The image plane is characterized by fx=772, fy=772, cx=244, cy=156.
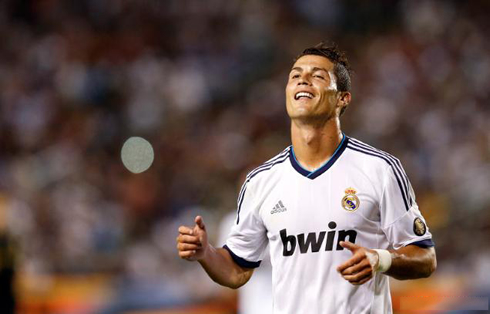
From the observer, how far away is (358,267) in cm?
320

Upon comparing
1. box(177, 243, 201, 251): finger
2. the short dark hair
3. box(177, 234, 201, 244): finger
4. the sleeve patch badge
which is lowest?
box(177, 243, 201, 251): finger

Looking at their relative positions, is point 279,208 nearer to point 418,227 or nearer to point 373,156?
point 373,156

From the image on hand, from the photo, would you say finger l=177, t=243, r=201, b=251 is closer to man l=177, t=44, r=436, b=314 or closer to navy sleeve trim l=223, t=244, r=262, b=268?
man l=177, t=44, r=436, b=314

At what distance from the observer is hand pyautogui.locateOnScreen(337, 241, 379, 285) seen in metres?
3.19

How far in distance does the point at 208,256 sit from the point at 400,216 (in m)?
0.99

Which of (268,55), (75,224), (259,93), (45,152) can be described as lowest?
(75,224)

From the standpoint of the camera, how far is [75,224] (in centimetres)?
1069

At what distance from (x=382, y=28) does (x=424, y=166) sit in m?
4.09

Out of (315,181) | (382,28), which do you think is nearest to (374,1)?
(382,28)

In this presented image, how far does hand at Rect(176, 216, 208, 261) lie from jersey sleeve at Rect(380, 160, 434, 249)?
2.89 ft

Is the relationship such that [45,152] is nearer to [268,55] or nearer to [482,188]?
[268,55]

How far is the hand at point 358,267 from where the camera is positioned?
3193mm

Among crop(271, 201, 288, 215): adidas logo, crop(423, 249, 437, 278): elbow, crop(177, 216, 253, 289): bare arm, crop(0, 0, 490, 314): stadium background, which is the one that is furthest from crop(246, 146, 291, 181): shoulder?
crop(0, 0, 490, 314): stadium background

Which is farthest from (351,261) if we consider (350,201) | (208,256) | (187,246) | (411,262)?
(208,256)
